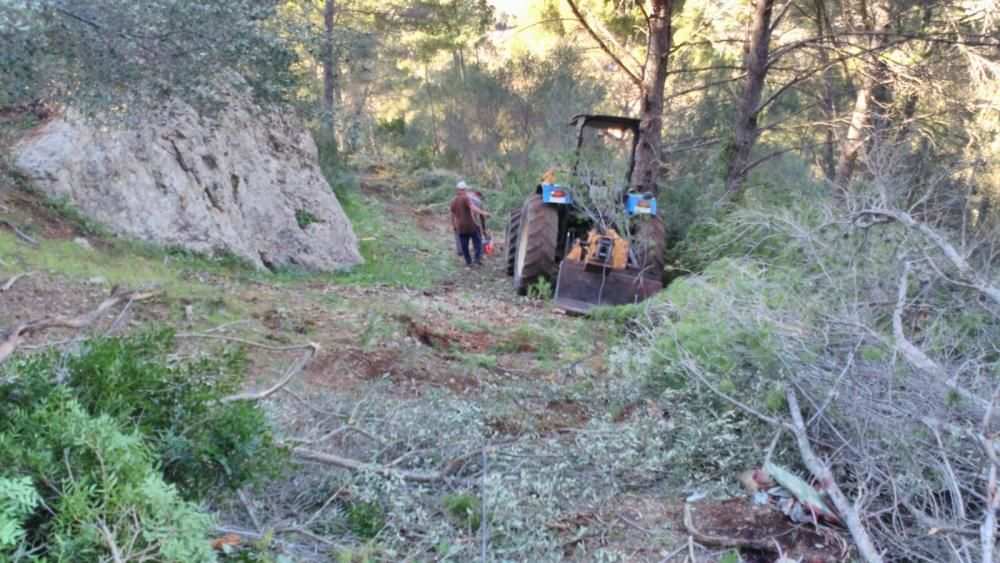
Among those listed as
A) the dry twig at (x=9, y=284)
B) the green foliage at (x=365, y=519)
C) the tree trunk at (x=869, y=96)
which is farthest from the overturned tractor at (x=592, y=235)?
the green foliage at (x=365, y=519)

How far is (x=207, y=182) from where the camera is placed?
951 centimetres

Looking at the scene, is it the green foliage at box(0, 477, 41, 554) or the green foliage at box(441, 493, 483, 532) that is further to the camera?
the green foliage at box(441, 493, 483, 532)

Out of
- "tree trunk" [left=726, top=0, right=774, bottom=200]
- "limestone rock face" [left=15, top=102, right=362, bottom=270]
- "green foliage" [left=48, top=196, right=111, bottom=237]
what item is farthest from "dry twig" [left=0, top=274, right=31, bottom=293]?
"tree trunk" [left=726, top=0, right=774, bottom=200]

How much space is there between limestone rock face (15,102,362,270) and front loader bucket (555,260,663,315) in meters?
3.17

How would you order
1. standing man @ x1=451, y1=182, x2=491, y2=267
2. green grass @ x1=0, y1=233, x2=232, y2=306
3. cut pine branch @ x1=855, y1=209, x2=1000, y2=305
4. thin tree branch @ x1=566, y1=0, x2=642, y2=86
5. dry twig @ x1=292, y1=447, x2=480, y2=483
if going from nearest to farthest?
dry twig @ x1=292, y1=447, x2=480, y2=483, cut pine branch @ x1=855, y1=209, x2=1000, y2=305, green grass @ x1=0, y1=233, x2=232, y2=306, thin tree branch @ x1=566, y1=0, x2=642, y2=86, standing man @ x1=451, y1=182, x2=491, y2=267

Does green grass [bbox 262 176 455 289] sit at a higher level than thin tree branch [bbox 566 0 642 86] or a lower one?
lower

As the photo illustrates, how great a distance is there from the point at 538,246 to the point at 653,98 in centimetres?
313

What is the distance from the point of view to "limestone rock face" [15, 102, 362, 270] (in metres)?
8.44

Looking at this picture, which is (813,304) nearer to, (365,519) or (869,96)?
(365,519)

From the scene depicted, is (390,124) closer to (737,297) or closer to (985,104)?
(985,104)

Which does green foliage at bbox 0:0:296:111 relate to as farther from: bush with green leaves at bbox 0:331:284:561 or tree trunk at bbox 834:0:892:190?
tree trunk at bbox 834:0:892:190

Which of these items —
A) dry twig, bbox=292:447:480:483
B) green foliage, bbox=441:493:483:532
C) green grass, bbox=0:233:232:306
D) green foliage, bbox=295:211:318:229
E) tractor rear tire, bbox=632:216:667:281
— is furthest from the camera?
green foliage, bbox=295:211:318:229

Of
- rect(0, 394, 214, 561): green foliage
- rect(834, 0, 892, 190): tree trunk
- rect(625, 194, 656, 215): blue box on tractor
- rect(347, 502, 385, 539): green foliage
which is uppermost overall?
rect(834, 0, 892, 190): tree trunk

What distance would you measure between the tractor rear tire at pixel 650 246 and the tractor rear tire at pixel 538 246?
0.98 m
